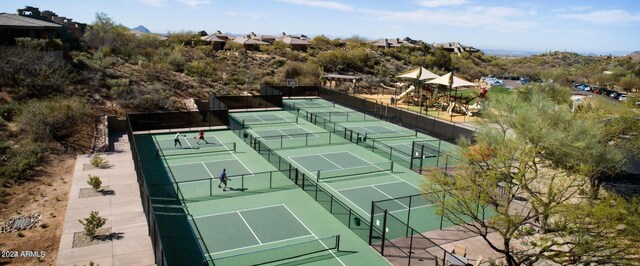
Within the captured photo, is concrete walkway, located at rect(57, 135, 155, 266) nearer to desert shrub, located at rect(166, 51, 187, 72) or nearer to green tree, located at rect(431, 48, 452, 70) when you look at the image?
desert shrub, located at rect(166, 51, 187, 72)

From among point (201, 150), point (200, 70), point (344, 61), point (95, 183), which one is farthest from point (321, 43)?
point (95, 183)

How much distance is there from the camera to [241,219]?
741 inches

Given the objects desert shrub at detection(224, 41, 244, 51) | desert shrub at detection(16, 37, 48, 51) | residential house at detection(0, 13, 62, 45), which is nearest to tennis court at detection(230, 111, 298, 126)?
desert shrub at detection(16, 37, 48, 51)

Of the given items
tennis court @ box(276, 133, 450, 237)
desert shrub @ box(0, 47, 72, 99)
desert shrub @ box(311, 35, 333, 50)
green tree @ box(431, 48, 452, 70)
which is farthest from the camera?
desert shrub @ box(311, 35, 333, 50)

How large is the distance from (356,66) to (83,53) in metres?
45.9

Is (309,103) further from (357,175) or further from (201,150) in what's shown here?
(357,175)

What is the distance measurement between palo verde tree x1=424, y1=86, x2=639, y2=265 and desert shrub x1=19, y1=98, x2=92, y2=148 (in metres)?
22.9

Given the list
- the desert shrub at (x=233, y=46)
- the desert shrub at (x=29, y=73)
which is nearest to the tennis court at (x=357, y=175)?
the desert shrub at (x=29, y=73)

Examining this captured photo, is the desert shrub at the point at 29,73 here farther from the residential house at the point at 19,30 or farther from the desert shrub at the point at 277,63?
the desert shrub at the point at 277,63

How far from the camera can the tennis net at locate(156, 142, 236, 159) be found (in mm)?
28489

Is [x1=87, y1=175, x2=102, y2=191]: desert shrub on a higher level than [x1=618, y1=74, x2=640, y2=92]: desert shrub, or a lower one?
lower

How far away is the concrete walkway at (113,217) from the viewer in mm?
14555

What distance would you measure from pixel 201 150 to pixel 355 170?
1071 cm

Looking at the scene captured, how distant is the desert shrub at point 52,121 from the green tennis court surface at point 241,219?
5.41 meters
